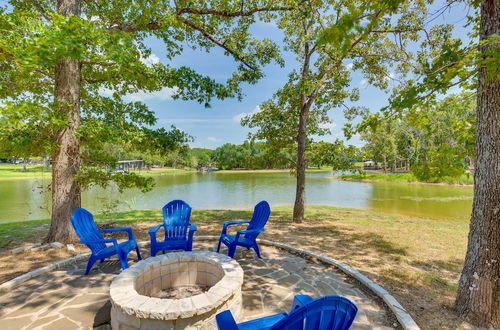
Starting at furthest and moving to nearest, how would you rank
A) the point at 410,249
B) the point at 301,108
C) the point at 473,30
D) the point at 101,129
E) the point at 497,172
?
the point at 301,108 → the point at 410,249 → the point at 101,129 → the point at 473,30 → the point at 497,172

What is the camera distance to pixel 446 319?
2.48m

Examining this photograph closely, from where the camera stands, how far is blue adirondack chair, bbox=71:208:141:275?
3.38m

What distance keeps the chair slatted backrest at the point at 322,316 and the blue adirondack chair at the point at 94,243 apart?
9.41 feet

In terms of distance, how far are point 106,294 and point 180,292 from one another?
0.87 meters

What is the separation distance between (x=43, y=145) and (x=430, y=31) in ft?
27.7

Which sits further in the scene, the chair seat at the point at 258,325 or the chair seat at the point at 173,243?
the chair seat at the point at 173,243

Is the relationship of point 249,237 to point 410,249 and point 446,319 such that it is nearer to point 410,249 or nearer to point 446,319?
point 446,319

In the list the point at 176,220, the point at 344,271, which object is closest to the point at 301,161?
the point at 344,271

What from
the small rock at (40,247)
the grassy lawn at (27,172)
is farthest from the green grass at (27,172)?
the small rock at (40,247)

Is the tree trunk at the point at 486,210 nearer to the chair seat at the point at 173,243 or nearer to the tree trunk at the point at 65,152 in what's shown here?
the chair seat at the point at 173,243

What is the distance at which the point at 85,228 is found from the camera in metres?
3.71

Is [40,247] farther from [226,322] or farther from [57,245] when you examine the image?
[226,322]

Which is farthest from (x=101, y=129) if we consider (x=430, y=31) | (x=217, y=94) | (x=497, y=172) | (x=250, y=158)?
(x=430, y=31)

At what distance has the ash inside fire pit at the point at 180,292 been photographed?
2967 millimetres
